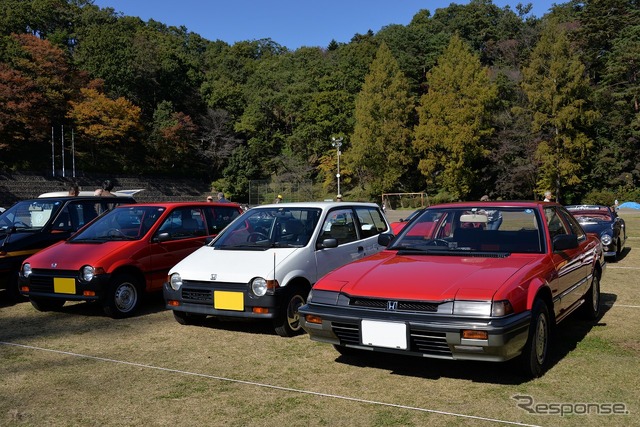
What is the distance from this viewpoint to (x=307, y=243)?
21.0 ft

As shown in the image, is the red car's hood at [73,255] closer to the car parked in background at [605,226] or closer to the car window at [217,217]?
the car window at [217,217]

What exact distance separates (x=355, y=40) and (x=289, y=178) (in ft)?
99.3

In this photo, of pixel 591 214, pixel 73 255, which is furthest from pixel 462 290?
pixel 591 214

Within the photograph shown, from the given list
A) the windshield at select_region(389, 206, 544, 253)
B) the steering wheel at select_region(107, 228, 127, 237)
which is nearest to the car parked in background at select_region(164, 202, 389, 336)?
the windshield at select_region(389, 206, 544, 253)

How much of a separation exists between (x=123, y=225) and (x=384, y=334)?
5155 millimetres

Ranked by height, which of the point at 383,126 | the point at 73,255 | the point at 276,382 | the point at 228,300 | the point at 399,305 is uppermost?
the point at 383,126

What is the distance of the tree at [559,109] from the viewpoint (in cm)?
4347

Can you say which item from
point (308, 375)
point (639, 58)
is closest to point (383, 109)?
point (639, 58)

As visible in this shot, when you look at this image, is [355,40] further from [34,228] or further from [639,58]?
[34,228]

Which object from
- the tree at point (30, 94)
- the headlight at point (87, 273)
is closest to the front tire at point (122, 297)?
the headlight at point (87, 273)

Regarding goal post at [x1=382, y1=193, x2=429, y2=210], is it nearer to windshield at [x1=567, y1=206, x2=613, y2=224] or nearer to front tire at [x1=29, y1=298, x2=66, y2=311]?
windshield at [x1=567, y1=206, x2=613, y2=224]

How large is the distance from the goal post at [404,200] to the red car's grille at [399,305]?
45.5 m

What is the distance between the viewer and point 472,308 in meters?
Answer: 3.92

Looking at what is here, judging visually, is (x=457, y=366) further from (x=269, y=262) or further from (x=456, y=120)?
(x=456, y=120)
